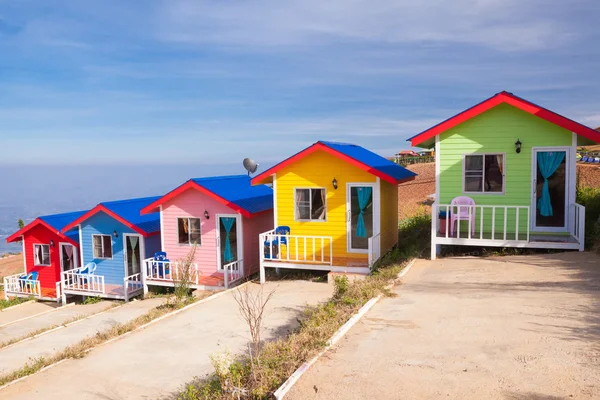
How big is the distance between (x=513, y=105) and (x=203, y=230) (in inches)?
429

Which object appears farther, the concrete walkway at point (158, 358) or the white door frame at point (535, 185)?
the white door frame at point (535, 185)

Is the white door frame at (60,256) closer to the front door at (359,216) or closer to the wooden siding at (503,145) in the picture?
the front door at (359,216)

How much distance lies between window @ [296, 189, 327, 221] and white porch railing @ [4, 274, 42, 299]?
1308 cm

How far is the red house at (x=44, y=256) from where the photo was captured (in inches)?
813

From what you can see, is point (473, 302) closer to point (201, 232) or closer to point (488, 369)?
point (488, 369)

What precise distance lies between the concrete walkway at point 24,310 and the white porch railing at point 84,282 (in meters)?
1.06

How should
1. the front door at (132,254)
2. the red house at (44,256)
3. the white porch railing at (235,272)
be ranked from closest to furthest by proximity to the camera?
the white porch railing at (235,272) → the front door at (132,254) → the red house at (44,256)

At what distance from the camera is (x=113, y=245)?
19312mm

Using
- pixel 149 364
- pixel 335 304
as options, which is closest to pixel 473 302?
pixel 335 304

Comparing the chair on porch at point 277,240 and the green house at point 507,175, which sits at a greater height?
the green house at point 507,175

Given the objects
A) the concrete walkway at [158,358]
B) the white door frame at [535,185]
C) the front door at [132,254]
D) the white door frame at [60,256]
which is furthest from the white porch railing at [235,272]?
the white door frame at [535,185]

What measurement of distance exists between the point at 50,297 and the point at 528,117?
19.8 m

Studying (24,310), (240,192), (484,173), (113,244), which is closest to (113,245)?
(113,244)

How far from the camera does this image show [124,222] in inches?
719
